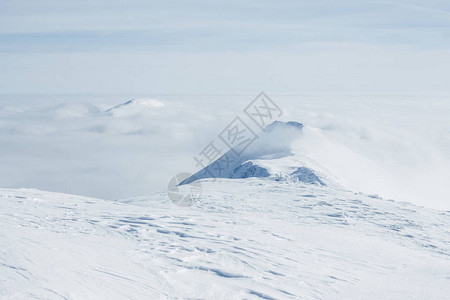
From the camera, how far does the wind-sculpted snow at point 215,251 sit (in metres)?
11.4

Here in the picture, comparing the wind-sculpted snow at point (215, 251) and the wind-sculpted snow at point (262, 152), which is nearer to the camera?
the wind-sculpted snow at point (215, 251)

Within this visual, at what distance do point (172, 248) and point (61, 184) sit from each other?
196 metres

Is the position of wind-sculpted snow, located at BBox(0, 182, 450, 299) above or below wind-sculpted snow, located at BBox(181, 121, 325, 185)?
above

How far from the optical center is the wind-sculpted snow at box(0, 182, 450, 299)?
1139cm

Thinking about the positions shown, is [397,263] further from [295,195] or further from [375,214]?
[295,195]

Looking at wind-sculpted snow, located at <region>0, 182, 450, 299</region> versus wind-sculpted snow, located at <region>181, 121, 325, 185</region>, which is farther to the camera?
wind-sculpted snow, located at <region>181, 121, 325, 185</region>

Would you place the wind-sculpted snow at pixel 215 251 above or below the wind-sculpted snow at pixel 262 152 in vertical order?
above

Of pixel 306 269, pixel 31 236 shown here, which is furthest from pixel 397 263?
pixel 31 236

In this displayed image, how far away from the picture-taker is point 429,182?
568 feet

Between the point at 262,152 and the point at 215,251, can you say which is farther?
the point at 262,152

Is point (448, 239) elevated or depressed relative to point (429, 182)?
elevated

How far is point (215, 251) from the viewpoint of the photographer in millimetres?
14797

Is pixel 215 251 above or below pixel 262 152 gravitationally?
above

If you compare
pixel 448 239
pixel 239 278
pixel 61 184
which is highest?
pixel 239 278
